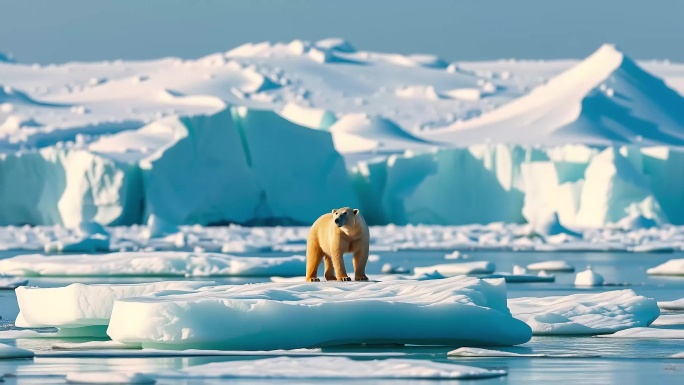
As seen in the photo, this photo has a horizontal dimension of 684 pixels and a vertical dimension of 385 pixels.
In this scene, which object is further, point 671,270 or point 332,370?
point 671,270

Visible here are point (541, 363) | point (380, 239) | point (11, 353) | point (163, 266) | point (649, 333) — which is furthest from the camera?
point (380, 239)

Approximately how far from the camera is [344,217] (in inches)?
316

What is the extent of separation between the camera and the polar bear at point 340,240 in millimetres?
8086

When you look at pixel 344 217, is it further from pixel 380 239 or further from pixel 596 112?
pixel 596 112

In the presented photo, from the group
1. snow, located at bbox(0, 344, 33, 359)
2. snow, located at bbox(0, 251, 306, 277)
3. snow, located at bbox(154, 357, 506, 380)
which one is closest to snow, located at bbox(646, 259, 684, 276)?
snow, located at bbox(0, 251, 306, 277)

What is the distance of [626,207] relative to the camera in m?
27.2

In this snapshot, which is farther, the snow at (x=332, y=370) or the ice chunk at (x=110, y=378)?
the snow at (x=332, y=370)

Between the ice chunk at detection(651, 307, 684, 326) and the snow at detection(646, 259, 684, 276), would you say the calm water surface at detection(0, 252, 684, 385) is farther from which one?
the snow at detection(646, 259, 684, 276)

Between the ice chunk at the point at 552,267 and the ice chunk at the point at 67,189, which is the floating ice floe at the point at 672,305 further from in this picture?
the ice chunk at the point at 67,189

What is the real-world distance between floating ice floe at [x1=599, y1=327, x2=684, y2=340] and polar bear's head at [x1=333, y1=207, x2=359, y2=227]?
5.36 feet

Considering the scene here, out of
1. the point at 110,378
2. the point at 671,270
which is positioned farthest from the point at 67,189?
the point at 110,378

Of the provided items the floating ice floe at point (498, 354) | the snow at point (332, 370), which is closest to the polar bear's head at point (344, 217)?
the floating ice floe at point (498, 354)

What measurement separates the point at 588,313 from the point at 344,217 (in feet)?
5.82

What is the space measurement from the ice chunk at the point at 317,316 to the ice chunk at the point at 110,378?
1146 mm
